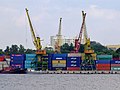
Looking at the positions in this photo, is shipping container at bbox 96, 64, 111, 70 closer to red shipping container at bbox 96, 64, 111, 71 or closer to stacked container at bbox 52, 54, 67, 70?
red shipping container at bbox 96, 64, 111, 71

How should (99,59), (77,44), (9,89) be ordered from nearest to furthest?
1. (9,89)
2. (99,59)
3. (77,44)

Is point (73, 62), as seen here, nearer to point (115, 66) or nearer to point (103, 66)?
point (103, 66)

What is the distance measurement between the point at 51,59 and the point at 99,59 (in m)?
13.6

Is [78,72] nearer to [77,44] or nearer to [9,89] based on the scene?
[77,44]

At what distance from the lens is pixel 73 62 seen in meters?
157

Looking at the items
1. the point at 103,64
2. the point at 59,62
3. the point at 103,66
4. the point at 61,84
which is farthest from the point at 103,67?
the point at 61,84

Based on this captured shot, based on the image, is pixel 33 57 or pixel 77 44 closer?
pixel 33 57

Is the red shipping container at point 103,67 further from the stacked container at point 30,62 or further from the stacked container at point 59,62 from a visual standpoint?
the stacked container at point 30,62

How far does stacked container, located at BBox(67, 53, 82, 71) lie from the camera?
155125 millimetres

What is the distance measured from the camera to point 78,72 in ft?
493

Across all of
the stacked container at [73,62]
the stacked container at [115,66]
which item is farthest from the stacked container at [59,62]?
the stacked container at [115,66]

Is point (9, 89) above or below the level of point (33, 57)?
below

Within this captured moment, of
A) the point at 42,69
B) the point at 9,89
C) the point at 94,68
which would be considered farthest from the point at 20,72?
the point at 9,89

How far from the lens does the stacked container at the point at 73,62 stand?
155125mm
